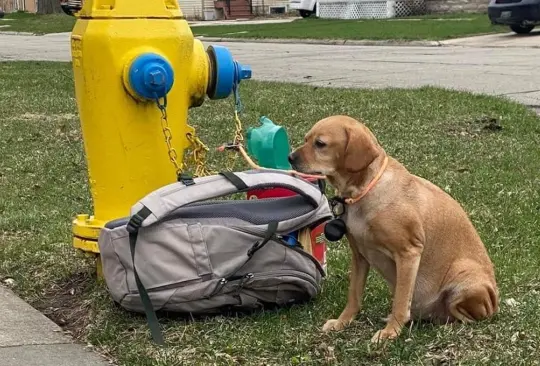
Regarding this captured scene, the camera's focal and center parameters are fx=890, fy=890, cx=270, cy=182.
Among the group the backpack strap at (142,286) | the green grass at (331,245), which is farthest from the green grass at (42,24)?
the backpack strap at (142,286)

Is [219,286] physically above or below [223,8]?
above

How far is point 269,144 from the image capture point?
4410 millimetres

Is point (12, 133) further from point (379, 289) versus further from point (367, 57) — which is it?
point (367, 57)

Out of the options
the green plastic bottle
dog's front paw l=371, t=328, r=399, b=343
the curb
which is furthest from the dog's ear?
the curb

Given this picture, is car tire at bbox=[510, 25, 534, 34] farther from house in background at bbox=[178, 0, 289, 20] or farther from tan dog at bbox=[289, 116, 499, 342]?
house in background at bbox=[178, 0, 289, 20]

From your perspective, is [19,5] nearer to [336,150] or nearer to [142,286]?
[142,286]

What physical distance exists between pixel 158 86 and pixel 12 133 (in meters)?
5.47

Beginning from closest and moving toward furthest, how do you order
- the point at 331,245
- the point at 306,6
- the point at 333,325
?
1. the point at 333,325
2. the point at 331,245
3. the point at 306,6

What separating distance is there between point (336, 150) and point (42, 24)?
3537 centimetres

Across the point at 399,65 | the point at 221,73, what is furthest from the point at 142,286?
the point at 399,65

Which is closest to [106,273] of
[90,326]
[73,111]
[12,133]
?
[90,326]

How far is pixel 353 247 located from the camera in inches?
143

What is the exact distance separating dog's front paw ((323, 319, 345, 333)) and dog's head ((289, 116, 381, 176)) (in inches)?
24.8

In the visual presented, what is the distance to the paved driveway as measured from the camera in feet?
39.4
